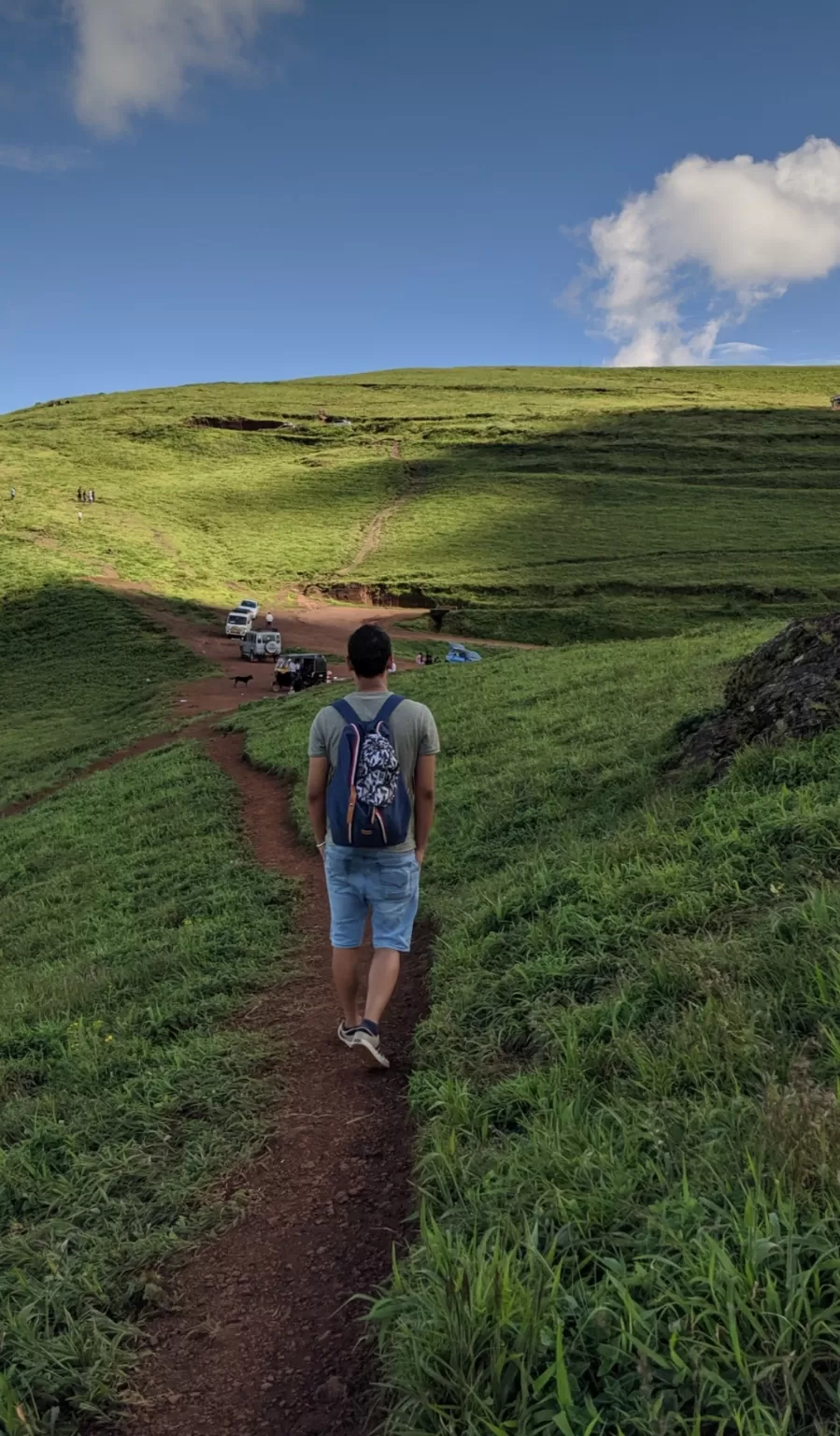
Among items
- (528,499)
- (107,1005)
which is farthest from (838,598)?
(107,1005)

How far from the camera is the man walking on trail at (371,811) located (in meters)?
4.17

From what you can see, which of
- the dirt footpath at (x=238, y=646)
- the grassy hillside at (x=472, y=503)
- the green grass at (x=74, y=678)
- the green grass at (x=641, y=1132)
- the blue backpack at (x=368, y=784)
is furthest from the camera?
Answer: the grassy hillside at (x=472, y=503)

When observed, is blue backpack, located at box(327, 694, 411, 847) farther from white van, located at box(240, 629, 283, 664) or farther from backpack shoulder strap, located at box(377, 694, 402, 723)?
white van, located at box(240, 629, 283, 664)

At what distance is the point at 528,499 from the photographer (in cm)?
6300

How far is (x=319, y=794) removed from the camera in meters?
4.41

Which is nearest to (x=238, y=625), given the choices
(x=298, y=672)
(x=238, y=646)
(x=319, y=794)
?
(x=238, y=646)

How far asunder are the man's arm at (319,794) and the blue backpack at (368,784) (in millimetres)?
129

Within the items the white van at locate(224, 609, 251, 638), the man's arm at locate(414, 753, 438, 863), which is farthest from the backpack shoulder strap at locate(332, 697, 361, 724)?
the white van at locate(224, 609, 251, 638)

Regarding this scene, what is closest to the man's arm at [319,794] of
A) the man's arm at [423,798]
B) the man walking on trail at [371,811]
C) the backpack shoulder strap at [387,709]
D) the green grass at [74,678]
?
the man walking on trail at [371,811]

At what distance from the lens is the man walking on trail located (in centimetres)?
417

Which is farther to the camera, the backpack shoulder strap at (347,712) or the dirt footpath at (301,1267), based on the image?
the backpack shoulder strap at (347,712)

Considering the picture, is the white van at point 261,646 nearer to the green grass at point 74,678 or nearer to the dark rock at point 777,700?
the green grass at point 74,678

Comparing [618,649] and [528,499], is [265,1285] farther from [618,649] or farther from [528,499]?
[528,499]

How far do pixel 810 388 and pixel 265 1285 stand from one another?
452 ft
